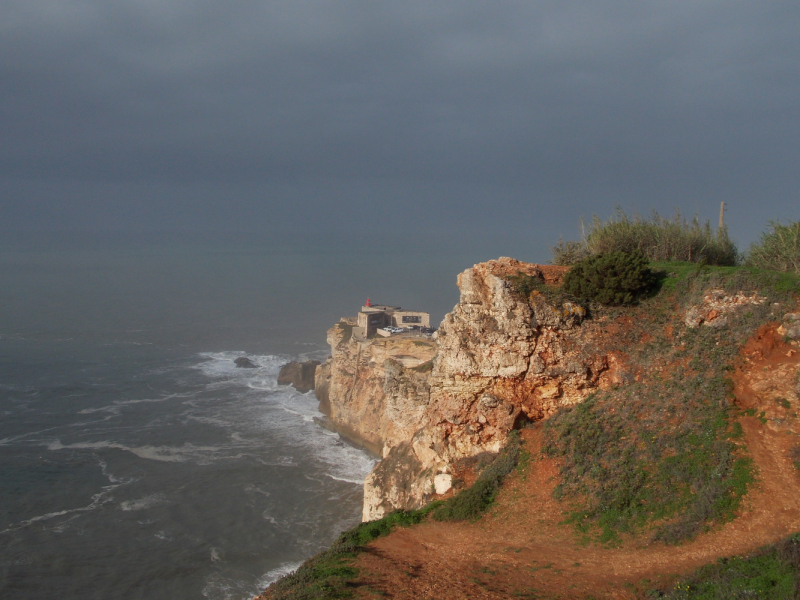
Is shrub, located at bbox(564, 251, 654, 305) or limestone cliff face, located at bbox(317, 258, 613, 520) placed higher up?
shrub, located at bbox(564, 251, 654, 305)

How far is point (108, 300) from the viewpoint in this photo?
114375 millimetres

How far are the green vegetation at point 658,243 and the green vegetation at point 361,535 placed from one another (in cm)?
1245

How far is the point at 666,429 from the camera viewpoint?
17.0 metres

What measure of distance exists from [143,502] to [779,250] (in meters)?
37.5

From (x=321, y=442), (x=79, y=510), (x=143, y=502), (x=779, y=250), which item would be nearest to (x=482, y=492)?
(x=779, y=250)

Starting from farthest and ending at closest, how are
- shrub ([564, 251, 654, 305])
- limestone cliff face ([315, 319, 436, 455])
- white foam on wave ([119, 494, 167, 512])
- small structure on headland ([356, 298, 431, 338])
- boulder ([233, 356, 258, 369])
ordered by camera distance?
boulder ([233, 356, 258, 369]) < small structure on headland ([356, 298, 431, 338]) < limestone cliff face ([315, 319, 436, 455]) < white foam on wave ([119, 494, 167, 512]) < shrub ([564, 251, 654, 305])

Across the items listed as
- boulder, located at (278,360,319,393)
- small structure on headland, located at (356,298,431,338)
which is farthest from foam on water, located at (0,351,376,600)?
small structure on headland, located at (356,298,431,338)

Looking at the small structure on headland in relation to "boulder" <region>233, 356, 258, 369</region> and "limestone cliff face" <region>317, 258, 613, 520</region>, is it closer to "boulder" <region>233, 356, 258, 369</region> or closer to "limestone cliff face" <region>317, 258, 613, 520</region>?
"boulder" <region>233, 356, 258, 369</region>

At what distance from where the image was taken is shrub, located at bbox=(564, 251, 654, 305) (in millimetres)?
20625

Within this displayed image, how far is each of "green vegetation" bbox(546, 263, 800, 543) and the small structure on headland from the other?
28723 mm

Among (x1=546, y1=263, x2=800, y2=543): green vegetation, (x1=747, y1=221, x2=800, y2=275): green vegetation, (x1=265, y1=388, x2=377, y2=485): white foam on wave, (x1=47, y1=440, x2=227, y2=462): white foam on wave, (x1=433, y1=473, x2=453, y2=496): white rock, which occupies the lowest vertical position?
(x1=47, y1=440, x2=227, y2=462): white foam on wave

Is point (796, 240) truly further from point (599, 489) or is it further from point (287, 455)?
point (287, 455)

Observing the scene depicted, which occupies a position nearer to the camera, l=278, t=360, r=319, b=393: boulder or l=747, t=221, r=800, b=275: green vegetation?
l=747, t=221, r=800, b=275: green vegetation

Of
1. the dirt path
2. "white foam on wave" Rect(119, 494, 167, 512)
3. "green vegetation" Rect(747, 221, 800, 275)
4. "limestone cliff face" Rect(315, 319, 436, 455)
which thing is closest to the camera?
the dirt path
